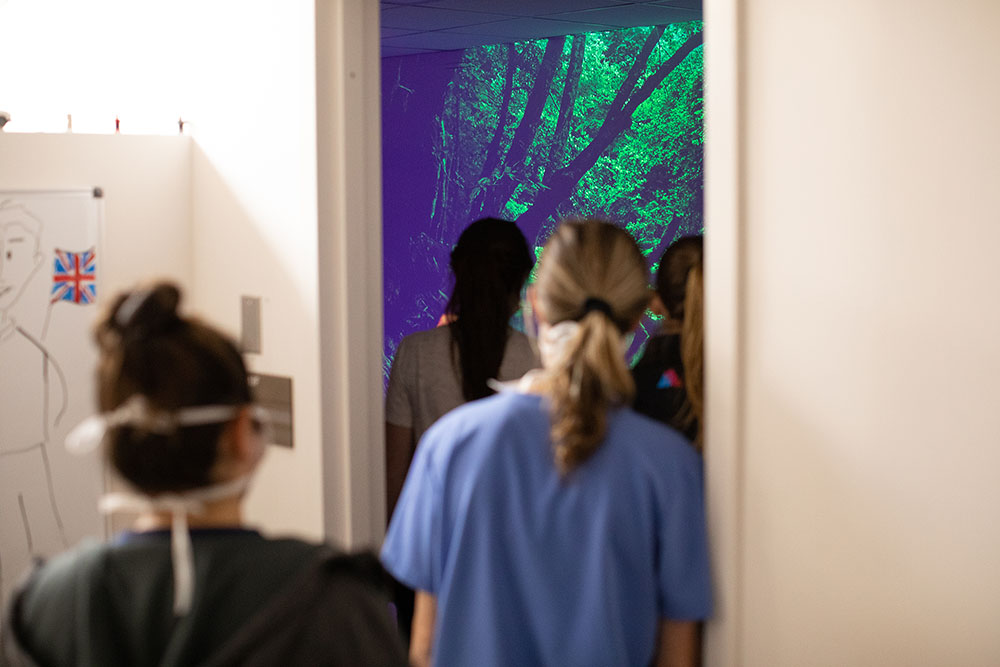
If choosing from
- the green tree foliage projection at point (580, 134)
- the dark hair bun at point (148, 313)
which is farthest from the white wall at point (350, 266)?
the green tree foliage projection at point (580, 134)

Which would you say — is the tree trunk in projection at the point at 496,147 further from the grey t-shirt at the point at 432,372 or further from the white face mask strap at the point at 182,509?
the white face mask strap at the point at 182,509

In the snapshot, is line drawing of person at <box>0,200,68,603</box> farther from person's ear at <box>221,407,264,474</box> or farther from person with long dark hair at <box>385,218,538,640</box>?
person's ear at <box>221,407,264,474</box>

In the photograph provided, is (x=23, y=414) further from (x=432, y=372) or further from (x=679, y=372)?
(x=679, y=372)

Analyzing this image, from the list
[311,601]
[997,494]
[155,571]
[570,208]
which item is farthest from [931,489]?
[570,208]

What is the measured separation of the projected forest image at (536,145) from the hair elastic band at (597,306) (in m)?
3.32

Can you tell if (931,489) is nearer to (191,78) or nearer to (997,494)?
(997,494)

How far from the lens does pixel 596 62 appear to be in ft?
17.4

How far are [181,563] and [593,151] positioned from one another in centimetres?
432

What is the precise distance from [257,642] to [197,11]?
246 cm

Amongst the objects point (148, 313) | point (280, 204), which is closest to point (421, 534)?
point (148, 313)

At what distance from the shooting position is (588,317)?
73.0 inches

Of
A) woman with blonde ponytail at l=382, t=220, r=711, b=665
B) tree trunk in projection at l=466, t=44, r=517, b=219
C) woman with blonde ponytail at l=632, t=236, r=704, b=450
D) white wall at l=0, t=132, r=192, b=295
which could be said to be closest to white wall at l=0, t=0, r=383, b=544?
white wall at l=0, t=132, r=192, b=295

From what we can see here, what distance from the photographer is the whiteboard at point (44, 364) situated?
312cm

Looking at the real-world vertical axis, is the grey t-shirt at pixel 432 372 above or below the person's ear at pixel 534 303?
below
